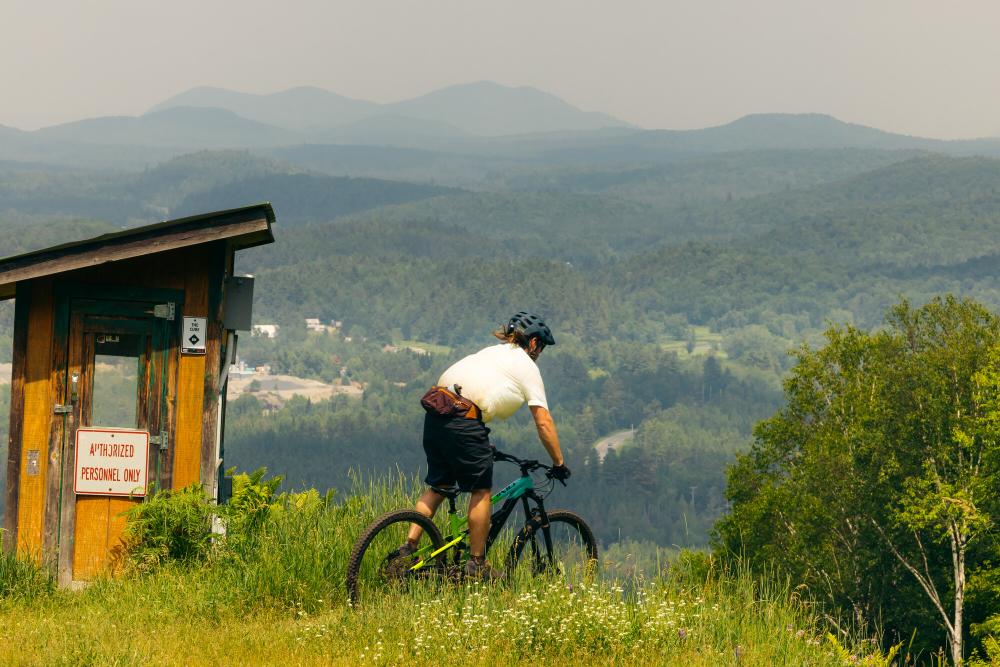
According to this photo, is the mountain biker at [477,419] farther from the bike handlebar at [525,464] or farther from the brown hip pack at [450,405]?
the bike handlebar at [525,464]

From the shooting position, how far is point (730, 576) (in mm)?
6973

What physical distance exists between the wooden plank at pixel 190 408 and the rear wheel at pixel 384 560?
202 cm

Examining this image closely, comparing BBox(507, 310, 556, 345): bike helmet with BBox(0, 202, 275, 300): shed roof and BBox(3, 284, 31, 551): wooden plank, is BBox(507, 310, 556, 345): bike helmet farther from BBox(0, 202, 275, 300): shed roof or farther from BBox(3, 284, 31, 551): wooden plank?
BBox(3, 284, 31, 551): wooden plank

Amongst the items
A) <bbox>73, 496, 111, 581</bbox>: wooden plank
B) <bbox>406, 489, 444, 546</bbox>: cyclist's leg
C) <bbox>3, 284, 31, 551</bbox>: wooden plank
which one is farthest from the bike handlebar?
<bbox>3, 284, 31, 551</bbox>: wooden plank

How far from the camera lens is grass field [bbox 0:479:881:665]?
18.6ft

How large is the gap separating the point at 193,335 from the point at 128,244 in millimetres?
778

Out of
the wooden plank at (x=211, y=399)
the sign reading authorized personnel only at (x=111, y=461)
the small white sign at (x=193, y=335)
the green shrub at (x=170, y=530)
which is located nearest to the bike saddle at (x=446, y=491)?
the green shrub at (x=170, y=530)

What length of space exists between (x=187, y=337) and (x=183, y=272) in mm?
490

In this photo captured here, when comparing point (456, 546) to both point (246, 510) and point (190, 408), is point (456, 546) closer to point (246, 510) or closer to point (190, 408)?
point (246, 510)

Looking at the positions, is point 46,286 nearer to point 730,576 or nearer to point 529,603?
point 529,603

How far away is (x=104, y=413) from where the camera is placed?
8.39 meters

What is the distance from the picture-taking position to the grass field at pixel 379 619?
5664 mm

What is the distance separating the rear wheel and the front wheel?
1.76 feet

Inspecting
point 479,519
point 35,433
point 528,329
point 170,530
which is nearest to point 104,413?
point 35,433
